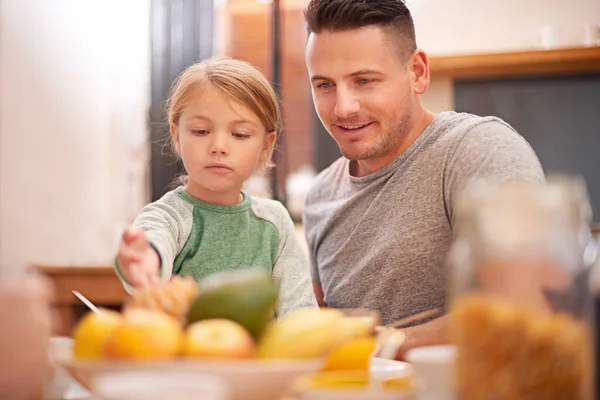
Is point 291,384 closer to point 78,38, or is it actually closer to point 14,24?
point 14,24

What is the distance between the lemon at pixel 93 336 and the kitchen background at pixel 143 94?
2161 mm

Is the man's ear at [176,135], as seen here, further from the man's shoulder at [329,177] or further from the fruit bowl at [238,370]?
the fruit bowl at [238,370]

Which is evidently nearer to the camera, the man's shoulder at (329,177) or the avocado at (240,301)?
the avocado at (240,301)

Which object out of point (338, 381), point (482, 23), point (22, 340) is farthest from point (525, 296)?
point (482, 23)

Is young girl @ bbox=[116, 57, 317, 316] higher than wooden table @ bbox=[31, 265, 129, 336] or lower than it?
higher

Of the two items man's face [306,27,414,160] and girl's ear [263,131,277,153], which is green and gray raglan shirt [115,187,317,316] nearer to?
girl's ear [263,131,277,153]

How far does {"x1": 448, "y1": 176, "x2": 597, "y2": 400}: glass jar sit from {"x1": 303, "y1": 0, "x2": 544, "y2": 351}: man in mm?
879

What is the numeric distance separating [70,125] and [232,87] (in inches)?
75.8

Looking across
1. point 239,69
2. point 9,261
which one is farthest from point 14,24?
point 239,69

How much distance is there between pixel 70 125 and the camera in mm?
3221

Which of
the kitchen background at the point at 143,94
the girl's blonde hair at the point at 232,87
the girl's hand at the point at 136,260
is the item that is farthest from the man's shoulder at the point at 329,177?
the girl's hand at the point at 136,260

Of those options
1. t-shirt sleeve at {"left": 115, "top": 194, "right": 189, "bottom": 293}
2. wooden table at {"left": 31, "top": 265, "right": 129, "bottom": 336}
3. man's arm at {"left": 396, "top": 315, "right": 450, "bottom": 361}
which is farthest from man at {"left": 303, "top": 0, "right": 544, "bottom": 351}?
wooden table at {"left": 31, "top": 265, "right": 129, "bottom": 336}

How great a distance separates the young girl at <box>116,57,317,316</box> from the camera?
57.5 inches

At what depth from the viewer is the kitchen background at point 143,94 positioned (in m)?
3.00
